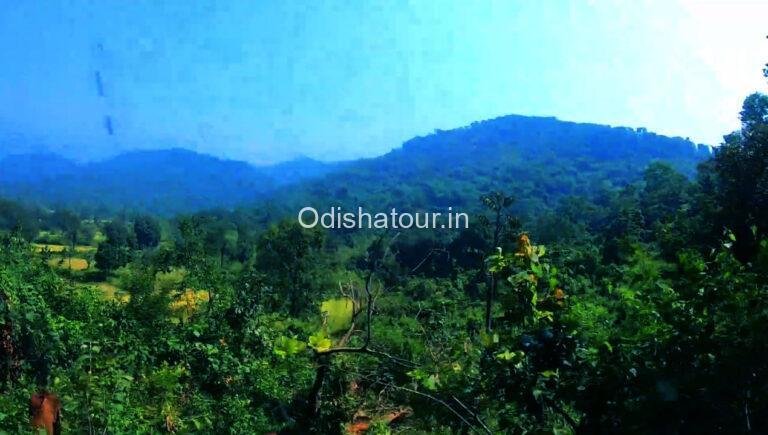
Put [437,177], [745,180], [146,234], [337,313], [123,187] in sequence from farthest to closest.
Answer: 1. [123,187]
2. [437,177]
3. [146,234]
4. [337,313]
5. [745,180]

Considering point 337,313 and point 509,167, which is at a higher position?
point 509,167

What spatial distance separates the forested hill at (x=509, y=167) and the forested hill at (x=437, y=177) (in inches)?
10.7

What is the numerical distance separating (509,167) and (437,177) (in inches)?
607

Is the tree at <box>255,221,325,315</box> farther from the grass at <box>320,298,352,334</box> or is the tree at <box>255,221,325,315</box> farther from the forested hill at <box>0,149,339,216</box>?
the forested hill at <box>0,149,339,216</box>

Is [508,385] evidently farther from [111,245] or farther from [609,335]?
[111,245]

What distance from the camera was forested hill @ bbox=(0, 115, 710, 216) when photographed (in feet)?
335

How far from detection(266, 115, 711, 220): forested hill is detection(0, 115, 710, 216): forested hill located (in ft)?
0.89

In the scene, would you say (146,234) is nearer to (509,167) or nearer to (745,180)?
(745,180)

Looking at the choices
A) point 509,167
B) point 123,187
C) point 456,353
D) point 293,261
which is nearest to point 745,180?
point 456,353

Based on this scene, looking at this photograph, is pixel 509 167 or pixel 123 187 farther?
pixel 123 187

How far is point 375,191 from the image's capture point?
117 m

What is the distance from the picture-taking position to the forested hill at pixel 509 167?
99.9 m

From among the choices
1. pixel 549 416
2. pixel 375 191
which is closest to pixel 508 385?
pixel 549 416

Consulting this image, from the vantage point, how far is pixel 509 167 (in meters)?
126
